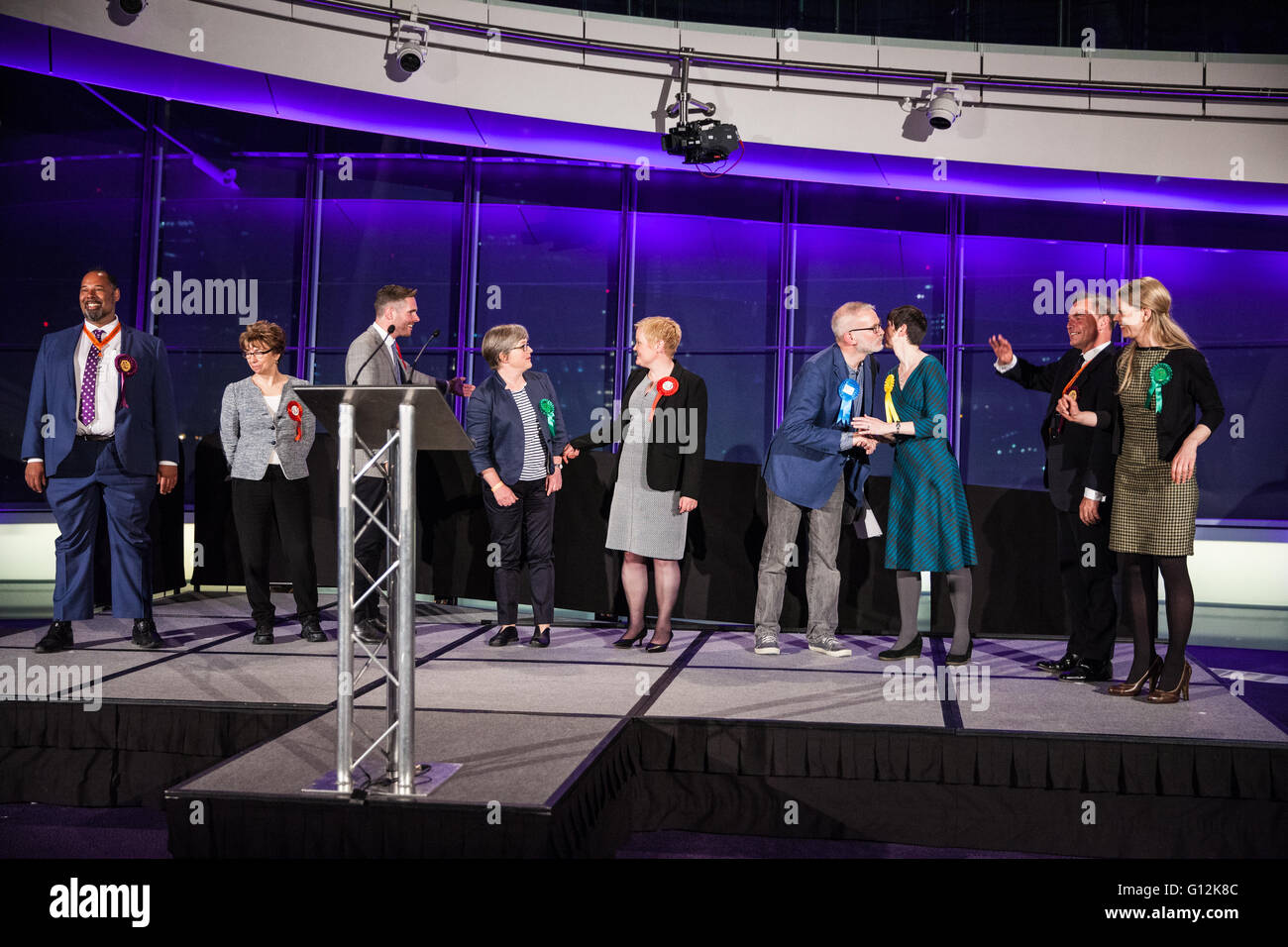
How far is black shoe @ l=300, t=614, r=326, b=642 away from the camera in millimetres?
4453

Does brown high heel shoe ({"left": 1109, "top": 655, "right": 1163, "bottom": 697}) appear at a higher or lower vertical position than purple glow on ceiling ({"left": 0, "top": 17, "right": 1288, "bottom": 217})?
lower

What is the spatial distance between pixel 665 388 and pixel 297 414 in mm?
1587

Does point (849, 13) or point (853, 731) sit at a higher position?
point (849, 13)

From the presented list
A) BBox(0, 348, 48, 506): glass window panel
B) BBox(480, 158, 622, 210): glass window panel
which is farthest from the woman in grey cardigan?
BBox(0, 348, 48, 506): glass window panel

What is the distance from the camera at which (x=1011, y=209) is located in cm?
1150

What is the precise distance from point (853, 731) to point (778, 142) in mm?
6509

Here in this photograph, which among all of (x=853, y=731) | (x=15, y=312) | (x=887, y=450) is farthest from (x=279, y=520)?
(x=15, y=312)

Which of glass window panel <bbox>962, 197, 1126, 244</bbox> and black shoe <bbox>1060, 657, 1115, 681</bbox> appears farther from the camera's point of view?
glass window panel <bbox>962, 197, 1126, 244</bbox>

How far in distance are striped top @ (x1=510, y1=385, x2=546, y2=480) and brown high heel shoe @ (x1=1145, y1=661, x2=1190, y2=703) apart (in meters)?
2.50

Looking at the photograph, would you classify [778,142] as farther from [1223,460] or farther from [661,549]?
[1223,460]

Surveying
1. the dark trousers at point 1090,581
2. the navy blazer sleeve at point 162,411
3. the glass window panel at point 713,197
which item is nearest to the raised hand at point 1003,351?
Answer: the dark trousers at point 1090,581

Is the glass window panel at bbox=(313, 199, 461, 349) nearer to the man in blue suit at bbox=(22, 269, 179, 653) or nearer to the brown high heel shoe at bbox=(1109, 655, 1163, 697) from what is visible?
the man in blue suit at bbox=(22, 269, 179, 653)

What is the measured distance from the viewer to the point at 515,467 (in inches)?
170

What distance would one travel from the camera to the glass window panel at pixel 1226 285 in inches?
446
